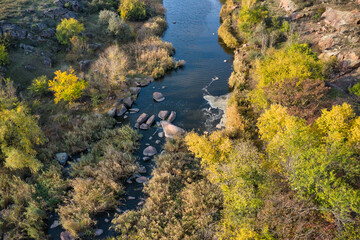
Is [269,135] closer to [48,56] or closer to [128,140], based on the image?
[128,140]

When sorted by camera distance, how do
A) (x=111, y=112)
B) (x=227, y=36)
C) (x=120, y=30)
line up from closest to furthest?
1. (x=111, y=112)
2. (x=120, y=30)
3. (x=227, y=36)

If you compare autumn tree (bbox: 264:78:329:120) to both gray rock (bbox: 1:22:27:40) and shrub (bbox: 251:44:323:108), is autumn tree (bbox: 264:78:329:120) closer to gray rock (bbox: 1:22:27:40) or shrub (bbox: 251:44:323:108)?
shrub (bbox: 251:44:323:108)

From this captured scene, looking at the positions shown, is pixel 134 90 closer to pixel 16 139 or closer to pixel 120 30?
pixel 16 139

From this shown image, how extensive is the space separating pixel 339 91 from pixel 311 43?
15.2 m

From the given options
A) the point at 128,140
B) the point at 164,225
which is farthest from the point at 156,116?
the point at 164,225

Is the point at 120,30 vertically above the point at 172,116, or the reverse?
the point at 120,30

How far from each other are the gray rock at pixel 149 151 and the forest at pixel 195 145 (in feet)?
5.35

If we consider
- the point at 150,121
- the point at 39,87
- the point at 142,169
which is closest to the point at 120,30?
the point at 39,87

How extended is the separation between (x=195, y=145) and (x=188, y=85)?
67.9ft

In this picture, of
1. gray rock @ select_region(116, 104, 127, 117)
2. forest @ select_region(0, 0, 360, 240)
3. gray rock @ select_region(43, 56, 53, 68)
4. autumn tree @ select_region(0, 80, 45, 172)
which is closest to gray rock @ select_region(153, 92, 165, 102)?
forest @ select_region(0, 0, 360, 240)

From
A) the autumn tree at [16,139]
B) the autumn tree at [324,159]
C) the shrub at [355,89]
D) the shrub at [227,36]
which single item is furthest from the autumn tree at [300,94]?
the shrub at [227,36]

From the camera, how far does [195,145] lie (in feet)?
67.5

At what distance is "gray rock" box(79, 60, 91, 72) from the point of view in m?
40.6

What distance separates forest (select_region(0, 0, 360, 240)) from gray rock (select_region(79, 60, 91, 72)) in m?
0.37
